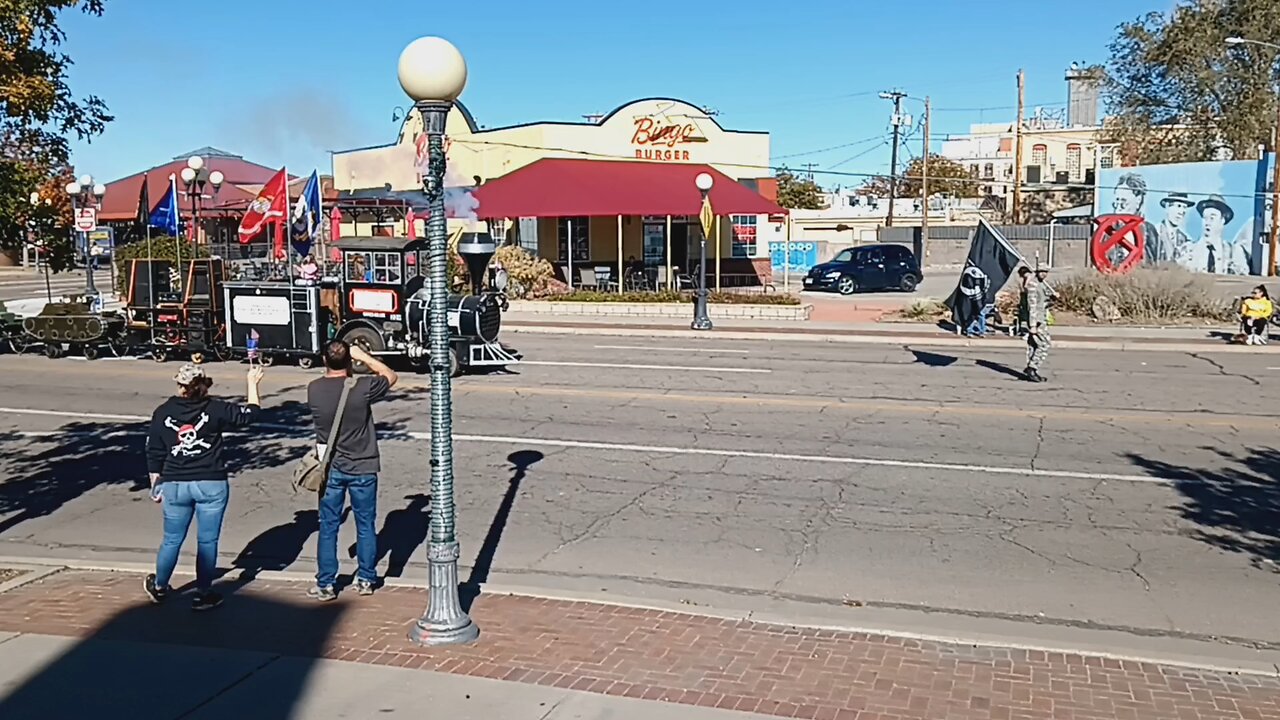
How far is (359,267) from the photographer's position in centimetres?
1927

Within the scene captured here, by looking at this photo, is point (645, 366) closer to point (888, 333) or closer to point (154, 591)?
point (888, 333)

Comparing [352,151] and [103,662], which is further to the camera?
[352,151]

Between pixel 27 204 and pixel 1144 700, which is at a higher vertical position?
pixel 27 204

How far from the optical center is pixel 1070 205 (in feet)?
210

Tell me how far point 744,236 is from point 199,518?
3459cm

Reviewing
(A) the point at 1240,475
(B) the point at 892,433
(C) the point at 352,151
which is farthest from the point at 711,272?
(A) the point at 1240,475

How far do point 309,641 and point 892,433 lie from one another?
847 centimetres

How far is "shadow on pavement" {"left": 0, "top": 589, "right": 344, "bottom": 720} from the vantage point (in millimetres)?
5539

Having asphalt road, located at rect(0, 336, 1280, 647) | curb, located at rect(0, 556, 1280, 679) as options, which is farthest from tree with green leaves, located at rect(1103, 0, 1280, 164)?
curb, located at rect(0, 556, 1280, 679)

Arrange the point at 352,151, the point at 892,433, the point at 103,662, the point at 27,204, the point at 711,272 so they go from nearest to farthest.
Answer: the point at 103,662 < the point at 27,204 < the point at 892,433 < the point at 711,272 < the point at 352,151

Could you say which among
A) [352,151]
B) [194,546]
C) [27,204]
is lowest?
→ [194,546]

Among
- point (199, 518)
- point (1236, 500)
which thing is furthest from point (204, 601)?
point (1236, 500)

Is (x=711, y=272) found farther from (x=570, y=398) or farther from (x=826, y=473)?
(x=826, y=473)

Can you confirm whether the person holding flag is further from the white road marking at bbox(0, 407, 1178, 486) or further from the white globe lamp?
the white globe lamp
